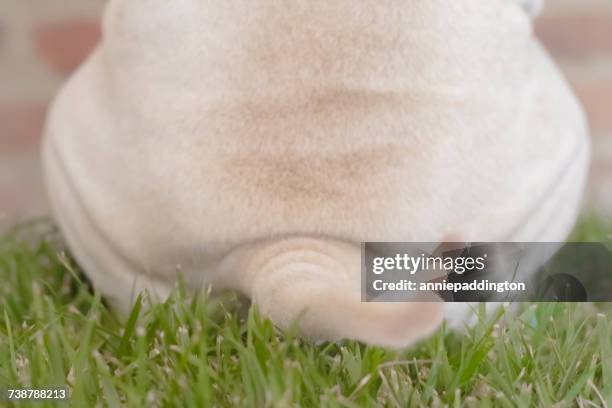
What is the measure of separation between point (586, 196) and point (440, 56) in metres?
0.74

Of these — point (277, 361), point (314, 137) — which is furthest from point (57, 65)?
point (277, 361)

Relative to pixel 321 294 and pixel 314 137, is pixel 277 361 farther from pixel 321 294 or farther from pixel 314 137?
pixel 314 137

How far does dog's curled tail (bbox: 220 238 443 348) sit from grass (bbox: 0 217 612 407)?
0.06 ft

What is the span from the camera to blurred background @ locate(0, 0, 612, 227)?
1.37m

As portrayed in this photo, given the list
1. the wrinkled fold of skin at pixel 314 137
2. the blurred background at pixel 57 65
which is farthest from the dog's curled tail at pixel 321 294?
the blurred background at pixel 57 65

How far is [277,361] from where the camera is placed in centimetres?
57

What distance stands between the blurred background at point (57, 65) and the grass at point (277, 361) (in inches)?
28.1

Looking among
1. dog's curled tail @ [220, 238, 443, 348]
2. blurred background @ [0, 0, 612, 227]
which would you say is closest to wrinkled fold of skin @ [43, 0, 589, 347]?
dog's curled tail @ [220, 238, 443, 348]

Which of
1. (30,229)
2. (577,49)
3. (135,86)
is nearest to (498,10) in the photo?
(135,86)

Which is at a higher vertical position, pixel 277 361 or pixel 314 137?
pixel 314 137

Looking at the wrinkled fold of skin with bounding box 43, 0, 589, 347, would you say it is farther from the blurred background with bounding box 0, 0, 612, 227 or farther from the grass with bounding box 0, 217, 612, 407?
the blurred background with bounding box 0, 0, 612, 227

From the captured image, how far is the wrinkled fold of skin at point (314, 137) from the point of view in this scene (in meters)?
0.66

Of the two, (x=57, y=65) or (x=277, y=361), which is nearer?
(x=277, y=361)

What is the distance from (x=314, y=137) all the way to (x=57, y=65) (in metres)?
0.82
